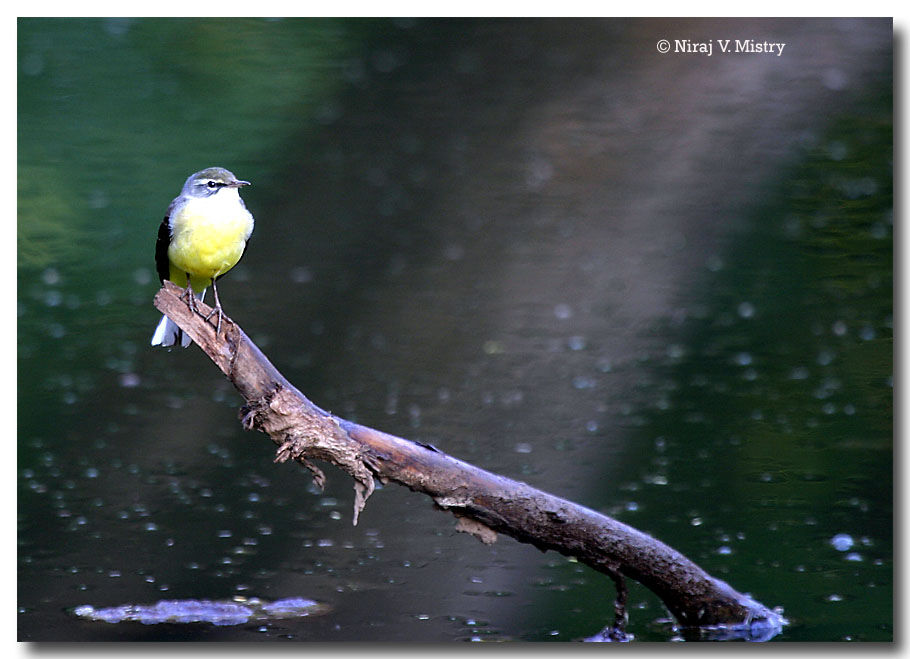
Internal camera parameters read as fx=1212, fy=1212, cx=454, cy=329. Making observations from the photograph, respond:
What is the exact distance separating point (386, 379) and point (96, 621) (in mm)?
1718

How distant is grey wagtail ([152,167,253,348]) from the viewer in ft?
8.62

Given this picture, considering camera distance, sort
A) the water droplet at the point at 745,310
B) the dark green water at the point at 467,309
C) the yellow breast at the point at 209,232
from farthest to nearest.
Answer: the water droplet at the point at 745,310 < the dark green water at the point at 467,309 < the yellow breast at the point at 209,232

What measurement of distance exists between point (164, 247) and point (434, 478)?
0.82m

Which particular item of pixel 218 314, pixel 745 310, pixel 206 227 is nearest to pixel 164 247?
pixel 206 227

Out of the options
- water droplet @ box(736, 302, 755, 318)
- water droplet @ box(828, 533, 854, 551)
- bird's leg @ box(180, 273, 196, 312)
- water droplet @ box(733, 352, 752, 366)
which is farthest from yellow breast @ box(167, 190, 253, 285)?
water droplet @ box(736, 302, 755, 318)

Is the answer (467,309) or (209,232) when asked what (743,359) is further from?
(209,232)

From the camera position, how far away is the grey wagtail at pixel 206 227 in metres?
2.63

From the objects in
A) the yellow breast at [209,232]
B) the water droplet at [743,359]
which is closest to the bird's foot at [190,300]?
the yellow breast at [209,232]

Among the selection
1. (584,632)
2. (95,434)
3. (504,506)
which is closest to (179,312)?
(504,506)

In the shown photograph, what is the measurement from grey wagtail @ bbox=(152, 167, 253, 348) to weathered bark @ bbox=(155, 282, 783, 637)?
12 centimetres

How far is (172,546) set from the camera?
3299 millimetres

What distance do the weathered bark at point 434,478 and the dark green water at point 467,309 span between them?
0.95ft

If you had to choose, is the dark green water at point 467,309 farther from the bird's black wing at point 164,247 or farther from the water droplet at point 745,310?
the bird's black wing at point 164,247

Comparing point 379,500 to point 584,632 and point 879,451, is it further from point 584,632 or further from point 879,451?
point 879,451
